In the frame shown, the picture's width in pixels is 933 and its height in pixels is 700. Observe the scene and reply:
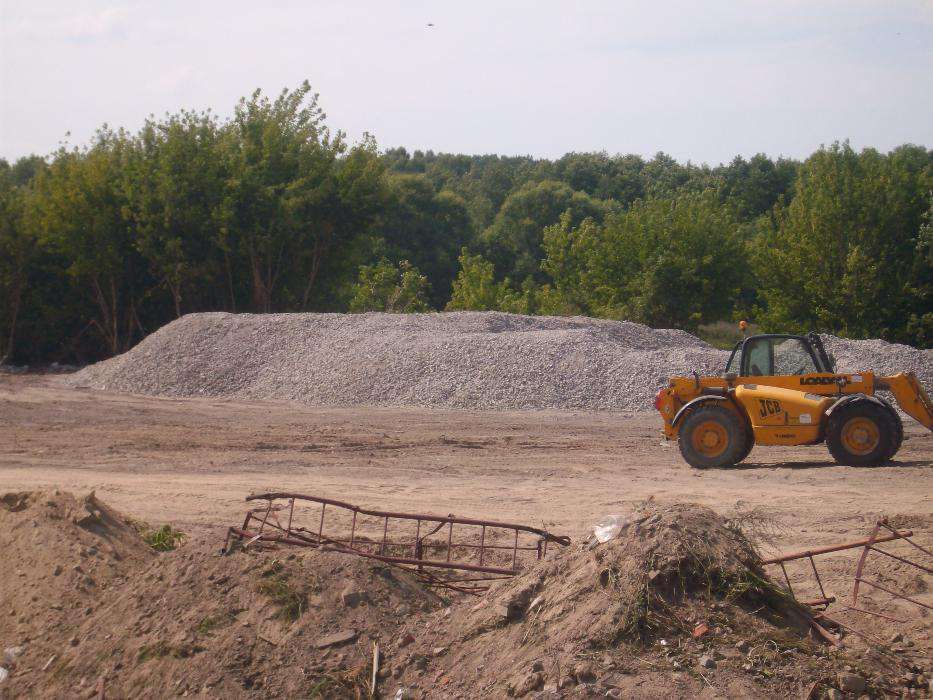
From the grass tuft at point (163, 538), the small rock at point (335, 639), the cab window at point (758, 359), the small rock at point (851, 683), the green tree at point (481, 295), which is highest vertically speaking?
the green tree at point (481, 295)

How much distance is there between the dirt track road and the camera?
10.5 meters

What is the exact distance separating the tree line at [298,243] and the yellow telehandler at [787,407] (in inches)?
856

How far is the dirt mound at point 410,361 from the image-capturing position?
856 inches

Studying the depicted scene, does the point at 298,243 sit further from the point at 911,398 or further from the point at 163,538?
the point at 163,538

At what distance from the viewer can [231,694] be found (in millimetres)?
5438

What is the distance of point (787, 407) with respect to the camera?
12680 mm

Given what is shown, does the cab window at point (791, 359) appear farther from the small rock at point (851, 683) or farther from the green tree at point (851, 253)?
the green tree at point (851, 253)

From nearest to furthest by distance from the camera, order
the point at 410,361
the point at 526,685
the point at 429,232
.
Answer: the point at 526,685 → the point at 410,361 → the point at 429,232

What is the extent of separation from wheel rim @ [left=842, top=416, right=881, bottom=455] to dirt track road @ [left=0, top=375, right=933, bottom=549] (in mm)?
281

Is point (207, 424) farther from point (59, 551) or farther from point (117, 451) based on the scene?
point (59, 551)

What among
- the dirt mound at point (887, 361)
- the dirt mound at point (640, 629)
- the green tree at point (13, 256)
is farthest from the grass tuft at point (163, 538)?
the green tree at point (13, 256)

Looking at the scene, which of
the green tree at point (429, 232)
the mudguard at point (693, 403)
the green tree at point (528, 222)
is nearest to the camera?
the mudguard at point (693, 403)

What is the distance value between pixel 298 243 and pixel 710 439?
2279 centimetres

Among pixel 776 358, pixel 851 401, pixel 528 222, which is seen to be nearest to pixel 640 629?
pixel 851 401
